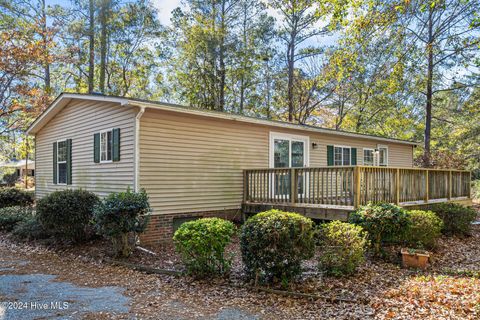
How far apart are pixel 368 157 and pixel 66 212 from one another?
38.0ft

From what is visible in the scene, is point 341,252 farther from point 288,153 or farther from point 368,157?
point 368,157

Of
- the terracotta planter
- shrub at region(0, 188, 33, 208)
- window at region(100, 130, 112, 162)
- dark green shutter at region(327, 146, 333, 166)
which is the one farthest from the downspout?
shrub at region(0, 188, 33, 208)

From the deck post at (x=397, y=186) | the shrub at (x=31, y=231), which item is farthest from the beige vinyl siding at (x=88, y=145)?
the deck post at (x=397, y=186)

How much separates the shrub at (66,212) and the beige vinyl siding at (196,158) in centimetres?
144

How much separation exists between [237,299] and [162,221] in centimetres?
400

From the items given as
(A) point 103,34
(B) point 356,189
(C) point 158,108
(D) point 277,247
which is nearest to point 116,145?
(C) point 158,108

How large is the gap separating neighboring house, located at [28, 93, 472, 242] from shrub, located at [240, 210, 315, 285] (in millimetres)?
2847

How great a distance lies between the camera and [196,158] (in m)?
8.93

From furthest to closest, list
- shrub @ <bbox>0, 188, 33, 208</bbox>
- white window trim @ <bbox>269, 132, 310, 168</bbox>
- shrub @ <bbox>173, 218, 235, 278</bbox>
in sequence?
shrub @ <bbox>0, 188, 33, 208</bbox>
white window trim @ <bbox>269, 132, 310, 168</bbox>
shrub @ <bbox>173, 218, 235, 278</bbox>

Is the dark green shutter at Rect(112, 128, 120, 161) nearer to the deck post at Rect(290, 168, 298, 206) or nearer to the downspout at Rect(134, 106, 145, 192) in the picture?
the downspout at Rect(134, 106, 145, 192)

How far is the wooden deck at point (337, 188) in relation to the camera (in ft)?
25.2

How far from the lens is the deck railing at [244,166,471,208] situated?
766cm

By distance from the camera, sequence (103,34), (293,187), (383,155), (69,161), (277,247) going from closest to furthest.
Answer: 1. (277,247)
2. (293,187)
3. (69,161)
4. (383,155)
5. (103,34)

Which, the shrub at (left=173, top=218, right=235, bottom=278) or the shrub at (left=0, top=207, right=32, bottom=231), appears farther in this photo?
the shrub at (left=0, top=207, right=32, bottom=231)
